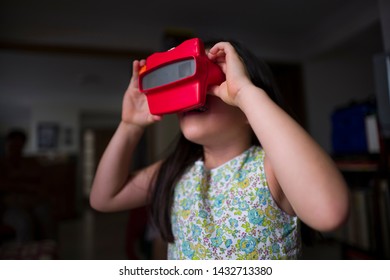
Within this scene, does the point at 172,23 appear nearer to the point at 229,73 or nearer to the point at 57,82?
the point at 229,73

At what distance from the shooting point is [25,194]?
2.19 ft

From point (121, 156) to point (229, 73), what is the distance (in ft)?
0.70

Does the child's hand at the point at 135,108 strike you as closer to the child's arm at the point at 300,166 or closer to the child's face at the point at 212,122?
the child's face at the point at 212,122

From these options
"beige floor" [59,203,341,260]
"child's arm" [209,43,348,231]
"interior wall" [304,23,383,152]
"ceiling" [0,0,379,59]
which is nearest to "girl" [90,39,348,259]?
"child's arm" [209,43,348,231]

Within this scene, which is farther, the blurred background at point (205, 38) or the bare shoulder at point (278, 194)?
the blurred background at point (205, 38)

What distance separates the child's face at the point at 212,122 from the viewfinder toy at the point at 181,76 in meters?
0.04

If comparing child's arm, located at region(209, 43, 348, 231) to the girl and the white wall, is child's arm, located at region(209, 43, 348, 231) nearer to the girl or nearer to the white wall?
the girl

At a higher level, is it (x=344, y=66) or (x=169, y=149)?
(x=344, y=66)

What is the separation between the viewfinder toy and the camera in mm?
259

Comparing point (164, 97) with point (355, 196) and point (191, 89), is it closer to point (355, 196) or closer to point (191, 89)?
point (191, 89)

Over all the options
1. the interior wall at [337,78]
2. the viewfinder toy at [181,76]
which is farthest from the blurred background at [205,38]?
the viewfinder toy at [181,76]

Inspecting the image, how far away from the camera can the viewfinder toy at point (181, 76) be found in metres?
0.26
